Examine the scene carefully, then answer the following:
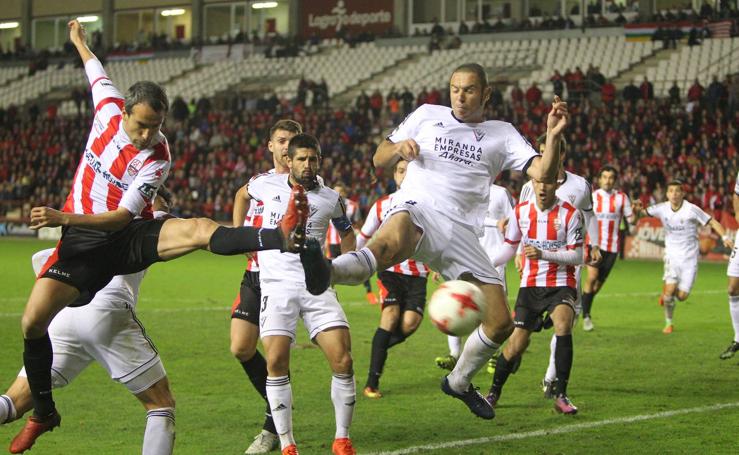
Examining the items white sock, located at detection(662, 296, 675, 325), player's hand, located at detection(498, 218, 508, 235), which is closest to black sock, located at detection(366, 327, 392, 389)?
player's hand, located at detection(498, 218, 508, 235)

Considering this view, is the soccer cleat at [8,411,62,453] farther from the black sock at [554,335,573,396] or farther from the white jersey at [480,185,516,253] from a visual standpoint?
the white jersey at [480,185,516,253]

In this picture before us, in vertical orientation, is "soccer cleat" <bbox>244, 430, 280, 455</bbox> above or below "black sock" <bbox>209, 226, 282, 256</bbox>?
below

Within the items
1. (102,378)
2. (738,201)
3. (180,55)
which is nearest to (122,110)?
(102,378)

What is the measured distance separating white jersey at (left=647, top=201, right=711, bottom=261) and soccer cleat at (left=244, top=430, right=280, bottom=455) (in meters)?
8.94

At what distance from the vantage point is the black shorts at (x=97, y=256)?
18.4 ft

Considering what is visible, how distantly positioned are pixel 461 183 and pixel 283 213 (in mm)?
1279

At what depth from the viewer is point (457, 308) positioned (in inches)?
242

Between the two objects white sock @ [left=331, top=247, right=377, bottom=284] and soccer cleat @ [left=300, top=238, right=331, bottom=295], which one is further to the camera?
white sock @ [left=331, top=247, right=377, bottom=284]

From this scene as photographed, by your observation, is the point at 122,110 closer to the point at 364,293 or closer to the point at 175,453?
the point at 175,453

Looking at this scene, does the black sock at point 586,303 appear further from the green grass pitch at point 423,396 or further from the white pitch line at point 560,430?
the white pitch line at point 560,430

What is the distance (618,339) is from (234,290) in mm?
7899

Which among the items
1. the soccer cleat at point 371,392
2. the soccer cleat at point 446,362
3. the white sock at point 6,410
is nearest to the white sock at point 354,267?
the white sock at point 6,410

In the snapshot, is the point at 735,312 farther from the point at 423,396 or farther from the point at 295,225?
the point at 295,225

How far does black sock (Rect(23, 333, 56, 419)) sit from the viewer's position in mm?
5723
